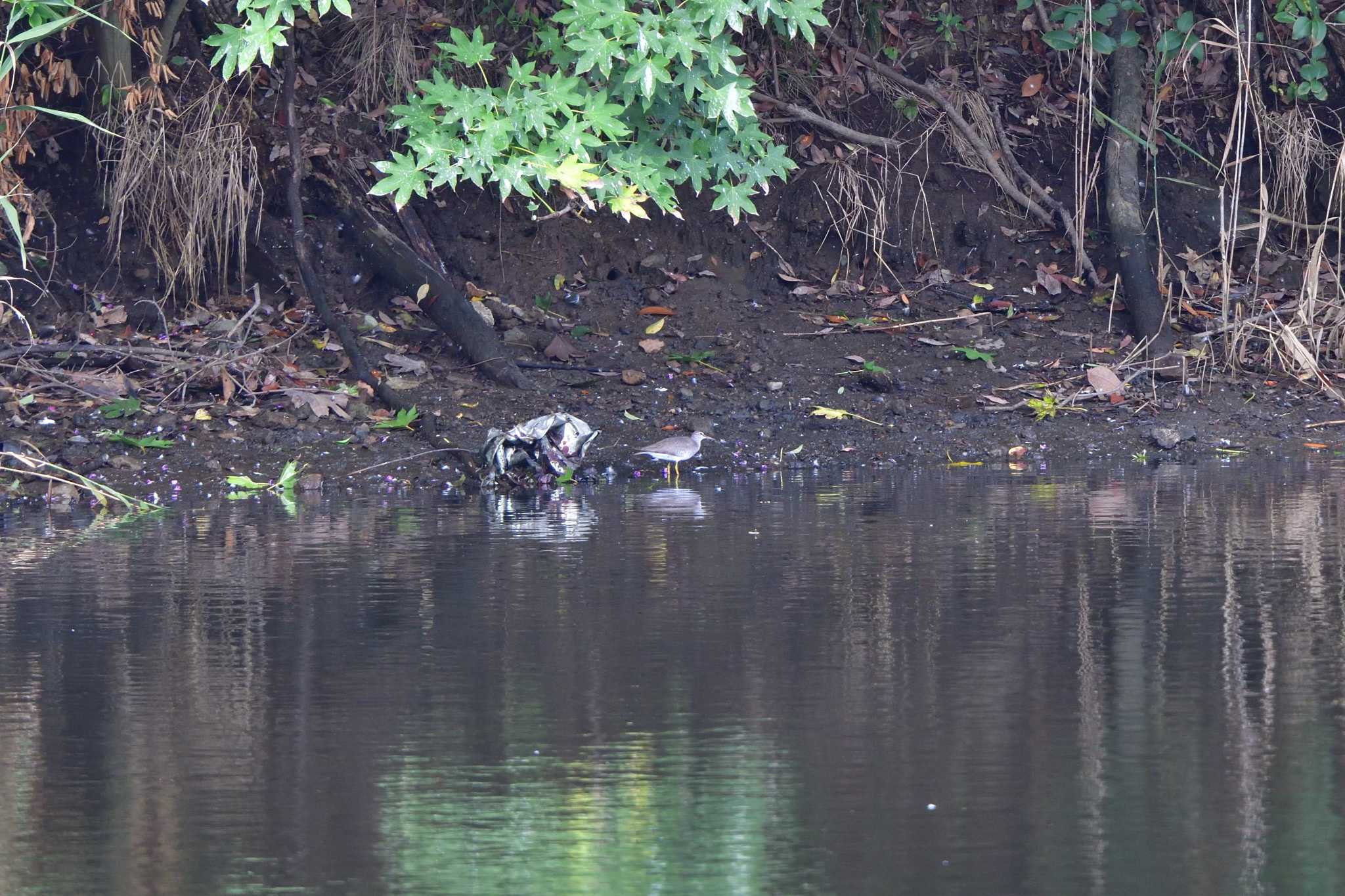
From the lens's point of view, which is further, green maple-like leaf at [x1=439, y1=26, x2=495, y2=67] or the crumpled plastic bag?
green maple-like leaf at [x1=439, y1=26, x2=495, y2=67]

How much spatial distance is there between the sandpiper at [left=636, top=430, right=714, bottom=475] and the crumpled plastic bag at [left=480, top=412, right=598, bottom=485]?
426 millimetres

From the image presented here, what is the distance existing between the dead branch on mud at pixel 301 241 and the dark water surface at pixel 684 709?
145 inches

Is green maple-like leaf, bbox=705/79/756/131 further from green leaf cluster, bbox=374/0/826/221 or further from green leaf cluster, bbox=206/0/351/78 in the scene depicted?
green leaf cluster, bbox=206/0/351/78

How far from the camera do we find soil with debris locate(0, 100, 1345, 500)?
10445mm

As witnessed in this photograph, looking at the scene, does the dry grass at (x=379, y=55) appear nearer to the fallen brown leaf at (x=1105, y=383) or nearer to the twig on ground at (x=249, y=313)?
the twig on ground at (x=249, y=313)

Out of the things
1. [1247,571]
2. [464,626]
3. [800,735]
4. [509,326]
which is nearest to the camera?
[800,735]

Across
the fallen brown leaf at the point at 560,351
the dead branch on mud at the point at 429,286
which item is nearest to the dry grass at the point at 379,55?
the dead branch on mud at the point at 429,286

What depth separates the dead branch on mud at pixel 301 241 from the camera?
11570 millimetres

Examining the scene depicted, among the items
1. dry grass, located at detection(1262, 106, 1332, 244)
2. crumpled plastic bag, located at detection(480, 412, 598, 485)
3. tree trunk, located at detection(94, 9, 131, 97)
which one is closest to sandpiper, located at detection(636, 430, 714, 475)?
crumpled plastic bag, located at detection(480, 412, 598, 485)

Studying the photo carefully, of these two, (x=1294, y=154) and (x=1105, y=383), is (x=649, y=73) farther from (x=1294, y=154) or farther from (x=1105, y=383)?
(x=1294, y=154)

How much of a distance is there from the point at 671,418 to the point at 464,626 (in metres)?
5.30

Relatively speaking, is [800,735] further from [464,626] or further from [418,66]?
[418,66]

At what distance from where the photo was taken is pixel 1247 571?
21.4 ft

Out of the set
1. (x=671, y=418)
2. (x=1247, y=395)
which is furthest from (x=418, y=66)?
(x=1247, y=395)
